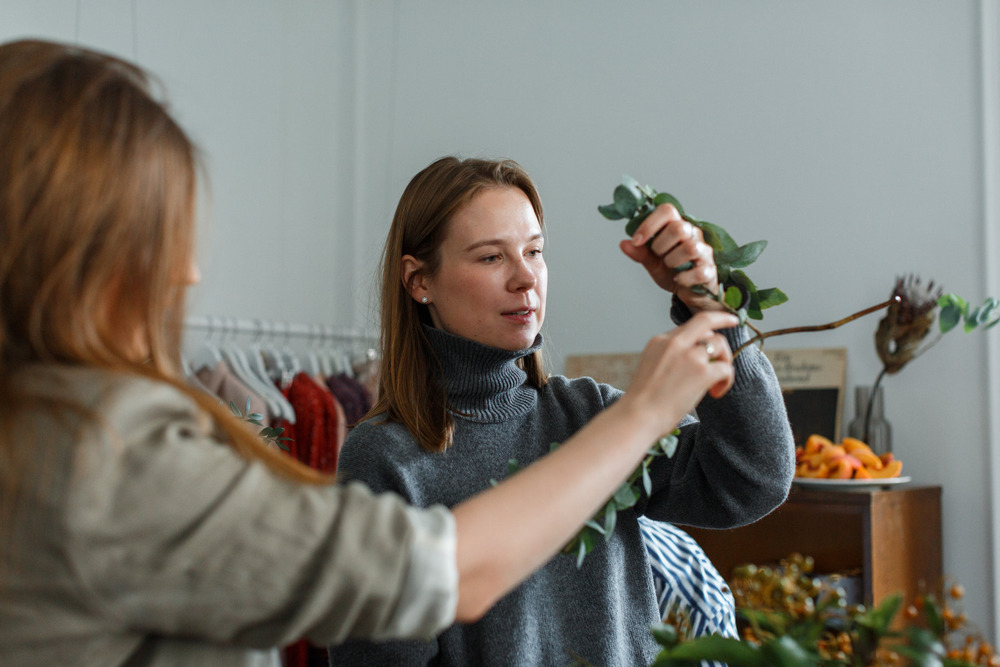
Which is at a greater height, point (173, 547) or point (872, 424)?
point (173, 547)

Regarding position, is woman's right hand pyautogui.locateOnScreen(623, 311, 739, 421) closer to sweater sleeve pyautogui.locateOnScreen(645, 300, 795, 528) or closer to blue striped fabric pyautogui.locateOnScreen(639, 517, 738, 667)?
sweater sleeve pyautogui.locateOnScreen(645, 300, 795, 528)

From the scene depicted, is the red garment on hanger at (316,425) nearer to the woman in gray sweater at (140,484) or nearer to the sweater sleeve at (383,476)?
the sweater sleeve at (383,476)

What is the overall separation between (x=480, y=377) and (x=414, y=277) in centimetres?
19

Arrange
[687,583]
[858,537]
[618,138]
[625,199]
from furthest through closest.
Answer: [618,138] < [858,537] < [687,583] < [625,199]

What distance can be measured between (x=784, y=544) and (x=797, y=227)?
0.88m

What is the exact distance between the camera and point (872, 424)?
223cm

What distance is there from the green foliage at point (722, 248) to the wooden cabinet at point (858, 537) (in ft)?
4.16

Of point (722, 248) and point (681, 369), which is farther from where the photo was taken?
point (722, 248)

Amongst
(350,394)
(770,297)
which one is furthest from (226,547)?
(350,394)

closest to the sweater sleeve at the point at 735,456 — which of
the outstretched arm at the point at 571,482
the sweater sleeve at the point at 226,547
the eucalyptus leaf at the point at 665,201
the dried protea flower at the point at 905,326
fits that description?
the eucalyptus leaf at the point at 665,201

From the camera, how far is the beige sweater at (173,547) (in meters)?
0.53

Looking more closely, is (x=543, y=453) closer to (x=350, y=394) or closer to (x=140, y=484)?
(x=140, y=484)

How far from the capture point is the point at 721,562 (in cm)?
231

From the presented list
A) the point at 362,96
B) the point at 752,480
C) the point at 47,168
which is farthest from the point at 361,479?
the point at 362,96
